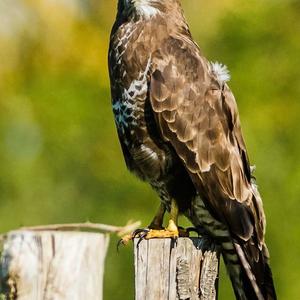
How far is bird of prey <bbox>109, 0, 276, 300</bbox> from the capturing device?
7.31 m

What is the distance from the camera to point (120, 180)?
47.0ft

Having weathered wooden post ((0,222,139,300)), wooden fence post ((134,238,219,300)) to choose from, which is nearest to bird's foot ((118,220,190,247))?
wooden fence post ((134,238,219,300))

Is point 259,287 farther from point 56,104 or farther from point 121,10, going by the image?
point 56,104

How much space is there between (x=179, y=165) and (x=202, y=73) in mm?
549

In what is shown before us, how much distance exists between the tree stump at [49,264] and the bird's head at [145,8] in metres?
2.72

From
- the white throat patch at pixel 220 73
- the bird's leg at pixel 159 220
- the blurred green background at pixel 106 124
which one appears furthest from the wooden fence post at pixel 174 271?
the blurred green background at pixel 106 124

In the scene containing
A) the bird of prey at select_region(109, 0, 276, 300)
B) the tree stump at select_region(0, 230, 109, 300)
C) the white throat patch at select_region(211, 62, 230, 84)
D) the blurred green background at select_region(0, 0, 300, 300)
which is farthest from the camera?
the blurred green background at select_region(0, 0, 300, 300)

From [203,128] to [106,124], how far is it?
7384mm

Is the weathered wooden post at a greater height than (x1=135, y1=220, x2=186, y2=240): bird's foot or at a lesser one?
lesser

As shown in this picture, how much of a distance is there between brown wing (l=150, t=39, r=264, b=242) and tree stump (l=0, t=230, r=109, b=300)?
2004 millimetres

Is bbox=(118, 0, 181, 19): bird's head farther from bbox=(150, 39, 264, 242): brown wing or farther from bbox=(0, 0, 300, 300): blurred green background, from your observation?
bbox=(0, 0, 300, 300): blurred green background

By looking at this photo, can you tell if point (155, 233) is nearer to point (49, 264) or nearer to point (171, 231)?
point (171, 231)

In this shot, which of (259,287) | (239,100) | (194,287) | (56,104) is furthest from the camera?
(56,104)

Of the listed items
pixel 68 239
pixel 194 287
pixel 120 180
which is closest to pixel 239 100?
pixel 120 180
